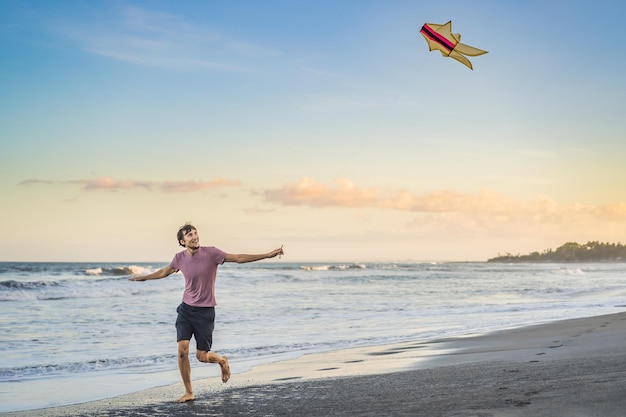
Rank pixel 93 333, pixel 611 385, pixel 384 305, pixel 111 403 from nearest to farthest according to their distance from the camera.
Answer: pixel 611 385 < pixel 111 403 < pixel 93 333 < pixel 384 305

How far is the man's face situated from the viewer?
6.61m

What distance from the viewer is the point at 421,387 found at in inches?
252

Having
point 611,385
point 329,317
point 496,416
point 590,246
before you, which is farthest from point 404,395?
point 590,246

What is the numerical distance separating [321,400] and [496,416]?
175cm

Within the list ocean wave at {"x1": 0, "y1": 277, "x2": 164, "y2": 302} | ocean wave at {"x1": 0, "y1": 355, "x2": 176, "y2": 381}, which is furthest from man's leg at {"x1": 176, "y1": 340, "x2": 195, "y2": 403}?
ocean wave at {"x1": 0, "y1": 277, "x2": 164, "y2": 302}

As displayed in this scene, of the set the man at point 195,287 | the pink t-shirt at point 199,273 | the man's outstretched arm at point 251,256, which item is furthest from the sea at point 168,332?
the man's outstretched arm at point 251,256

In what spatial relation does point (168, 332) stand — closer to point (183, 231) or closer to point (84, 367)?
point (84, 367)

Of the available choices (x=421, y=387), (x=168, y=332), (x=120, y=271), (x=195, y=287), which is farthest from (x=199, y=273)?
(x=120, y=271)

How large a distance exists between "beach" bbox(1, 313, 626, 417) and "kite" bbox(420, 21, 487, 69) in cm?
357

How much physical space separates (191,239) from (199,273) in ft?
1.11

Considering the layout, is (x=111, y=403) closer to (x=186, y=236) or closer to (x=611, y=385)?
(x=186, y=236)

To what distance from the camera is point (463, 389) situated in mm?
6055

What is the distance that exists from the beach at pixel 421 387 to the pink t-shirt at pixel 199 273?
3.14ft

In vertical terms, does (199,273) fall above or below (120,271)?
above
